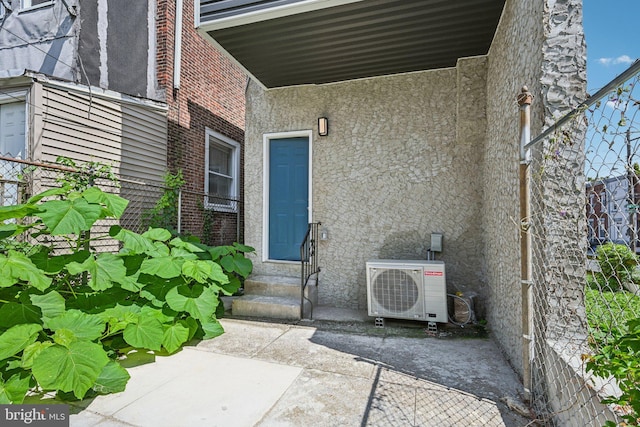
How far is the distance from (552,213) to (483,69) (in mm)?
2617

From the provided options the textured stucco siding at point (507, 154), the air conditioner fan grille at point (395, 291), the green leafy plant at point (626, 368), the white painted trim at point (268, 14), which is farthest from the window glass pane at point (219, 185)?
the green leafy plant at point (626, 368)

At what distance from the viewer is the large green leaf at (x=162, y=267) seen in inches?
111

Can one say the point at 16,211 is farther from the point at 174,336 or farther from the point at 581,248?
the point at 581,248

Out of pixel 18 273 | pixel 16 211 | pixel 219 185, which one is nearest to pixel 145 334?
pixel 18 273

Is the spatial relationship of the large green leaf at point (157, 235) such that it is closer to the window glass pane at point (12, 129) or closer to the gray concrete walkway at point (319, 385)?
the gray concrete walkway at point (319, 385)

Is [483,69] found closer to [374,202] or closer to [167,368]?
[374,202]

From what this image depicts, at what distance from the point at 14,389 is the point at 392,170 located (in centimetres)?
400

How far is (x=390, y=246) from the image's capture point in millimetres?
4188

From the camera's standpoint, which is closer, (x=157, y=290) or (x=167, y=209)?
(x=157, y=290)

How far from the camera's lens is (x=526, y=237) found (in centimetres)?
207

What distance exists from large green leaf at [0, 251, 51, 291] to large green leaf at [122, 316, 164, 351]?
26.9 inches

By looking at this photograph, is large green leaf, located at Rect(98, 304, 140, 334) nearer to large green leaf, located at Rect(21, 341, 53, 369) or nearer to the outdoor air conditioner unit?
large green leaf, located at Rect(21, 341, 53, 369)

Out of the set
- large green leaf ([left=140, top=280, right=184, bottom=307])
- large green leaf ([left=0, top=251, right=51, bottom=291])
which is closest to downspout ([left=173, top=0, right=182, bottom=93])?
large green leaf ([left=140, top=280, right=184, bottom=307])

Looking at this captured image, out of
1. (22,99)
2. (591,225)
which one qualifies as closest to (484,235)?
(591,225)
